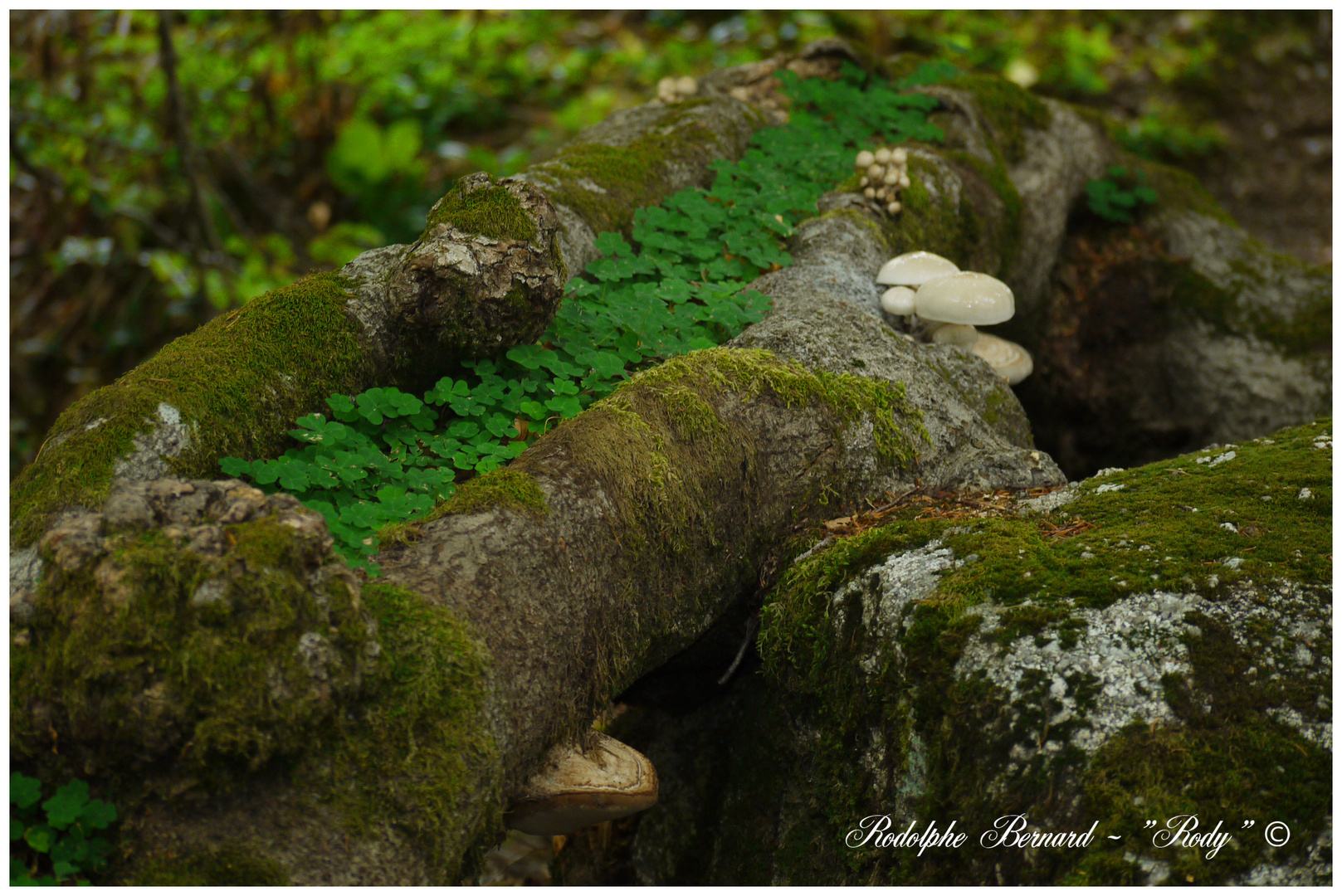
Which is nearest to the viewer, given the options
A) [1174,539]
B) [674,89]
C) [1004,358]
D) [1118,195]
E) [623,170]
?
[1174,539]

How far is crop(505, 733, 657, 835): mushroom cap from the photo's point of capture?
9.07 feet

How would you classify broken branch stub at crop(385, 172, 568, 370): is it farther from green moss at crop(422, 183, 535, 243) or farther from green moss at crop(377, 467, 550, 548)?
green moss at crop(377, 467, 550, 548)

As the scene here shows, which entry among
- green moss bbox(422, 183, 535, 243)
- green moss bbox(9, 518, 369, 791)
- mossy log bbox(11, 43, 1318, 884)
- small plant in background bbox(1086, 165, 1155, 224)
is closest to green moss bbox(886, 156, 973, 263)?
mossy log bbox(11, 43, 1318, 884)

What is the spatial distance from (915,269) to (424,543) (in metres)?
3.00

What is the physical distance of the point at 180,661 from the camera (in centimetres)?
218

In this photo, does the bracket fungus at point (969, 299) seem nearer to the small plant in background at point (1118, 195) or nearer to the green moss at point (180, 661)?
the green moss at point (180, 661)

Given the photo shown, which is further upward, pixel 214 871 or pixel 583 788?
pixel 214 871

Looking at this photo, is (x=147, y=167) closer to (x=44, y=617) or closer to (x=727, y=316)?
(x=727, y=316)

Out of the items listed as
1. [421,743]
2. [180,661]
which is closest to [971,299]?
[421,743]

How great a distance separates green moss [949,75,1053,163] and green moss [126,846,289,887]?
6765 mm

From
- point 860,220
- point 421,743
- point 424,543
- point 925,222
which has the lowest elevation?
point 421,743

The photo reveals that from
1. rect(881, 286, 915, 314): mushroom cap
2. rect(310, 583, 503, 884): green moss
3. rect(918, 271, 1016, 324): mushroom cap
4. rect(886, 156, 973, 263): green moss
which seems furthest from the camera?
rect(886, 156, 973, 263): green moss

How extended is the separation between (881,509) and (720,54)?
29.7ft

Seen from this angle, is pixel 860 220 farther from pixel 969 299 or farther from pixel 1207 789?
pixel 1207 789
